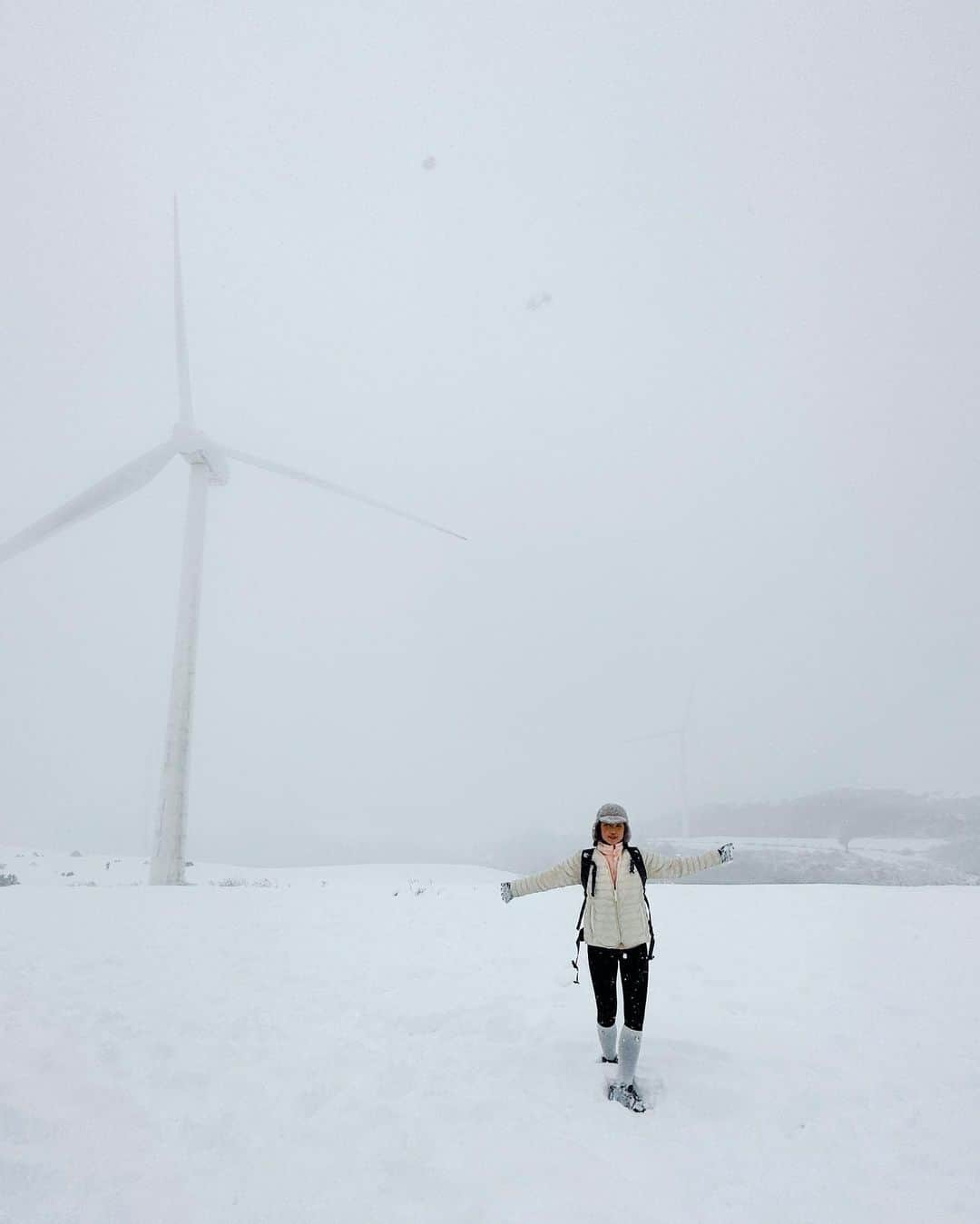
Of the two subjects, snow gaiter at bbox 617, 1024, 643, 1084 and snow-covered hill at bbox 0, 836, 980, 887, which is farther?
snow-covered hill at bbox 0, 836, 980, 887

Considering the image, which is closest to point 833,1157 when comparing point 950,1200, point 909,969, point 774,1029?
point 950,1200

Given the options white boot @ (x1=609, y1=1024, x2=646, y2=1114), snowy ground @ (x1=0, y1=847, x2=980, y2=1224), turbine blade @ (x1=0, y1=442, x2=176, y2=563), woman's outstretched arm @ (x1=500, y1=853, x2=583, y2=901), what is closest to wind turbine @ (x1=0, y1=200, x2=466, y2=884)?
turbine blade @ (x1=0, y1=442, x2=176, y2=563)

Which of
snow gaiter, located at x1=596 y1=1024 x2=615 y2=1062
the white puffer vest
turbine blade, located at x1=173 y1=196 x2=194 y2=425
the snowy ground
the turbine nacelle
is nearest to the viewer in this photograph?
the snowy ground

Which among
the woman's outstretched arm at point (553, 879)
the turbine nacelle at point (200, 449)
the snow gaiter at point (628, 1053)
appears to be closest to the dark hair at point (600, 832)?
the woman's outstretched arm at point (553, 879)

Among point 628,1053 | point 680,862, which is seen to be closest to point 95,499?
point 680,862

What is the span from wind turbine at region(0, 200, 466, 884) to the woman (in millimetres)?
18752

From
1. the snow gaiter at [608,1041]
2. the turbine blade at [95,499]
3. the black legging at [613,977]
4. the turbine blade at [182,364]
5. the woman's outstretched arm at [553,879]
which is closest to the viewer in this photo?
the black legging at [613,977]

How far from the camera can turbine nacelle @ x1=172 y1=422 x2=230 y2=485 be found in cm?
2925

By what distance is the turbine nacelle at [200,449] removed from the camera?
2925 centimetres

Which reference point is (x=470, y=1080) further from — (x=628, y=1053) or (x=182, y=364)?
(x=182, y=364)

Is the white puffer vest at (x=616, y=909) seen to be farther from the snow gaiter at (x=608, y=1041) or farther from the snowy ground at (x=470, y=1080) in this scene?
the snowy ground at (x=470, y=1080)

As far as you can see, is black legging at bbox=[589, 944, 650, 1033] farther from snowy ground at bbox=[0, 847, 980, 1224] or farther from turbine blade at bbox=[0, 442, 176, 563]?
turbine blade at bbox=[0, 442, 176, 563]

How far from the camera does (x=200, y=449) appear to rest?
29297 mm

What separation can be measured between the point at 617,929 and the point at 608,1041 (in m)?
1.20
